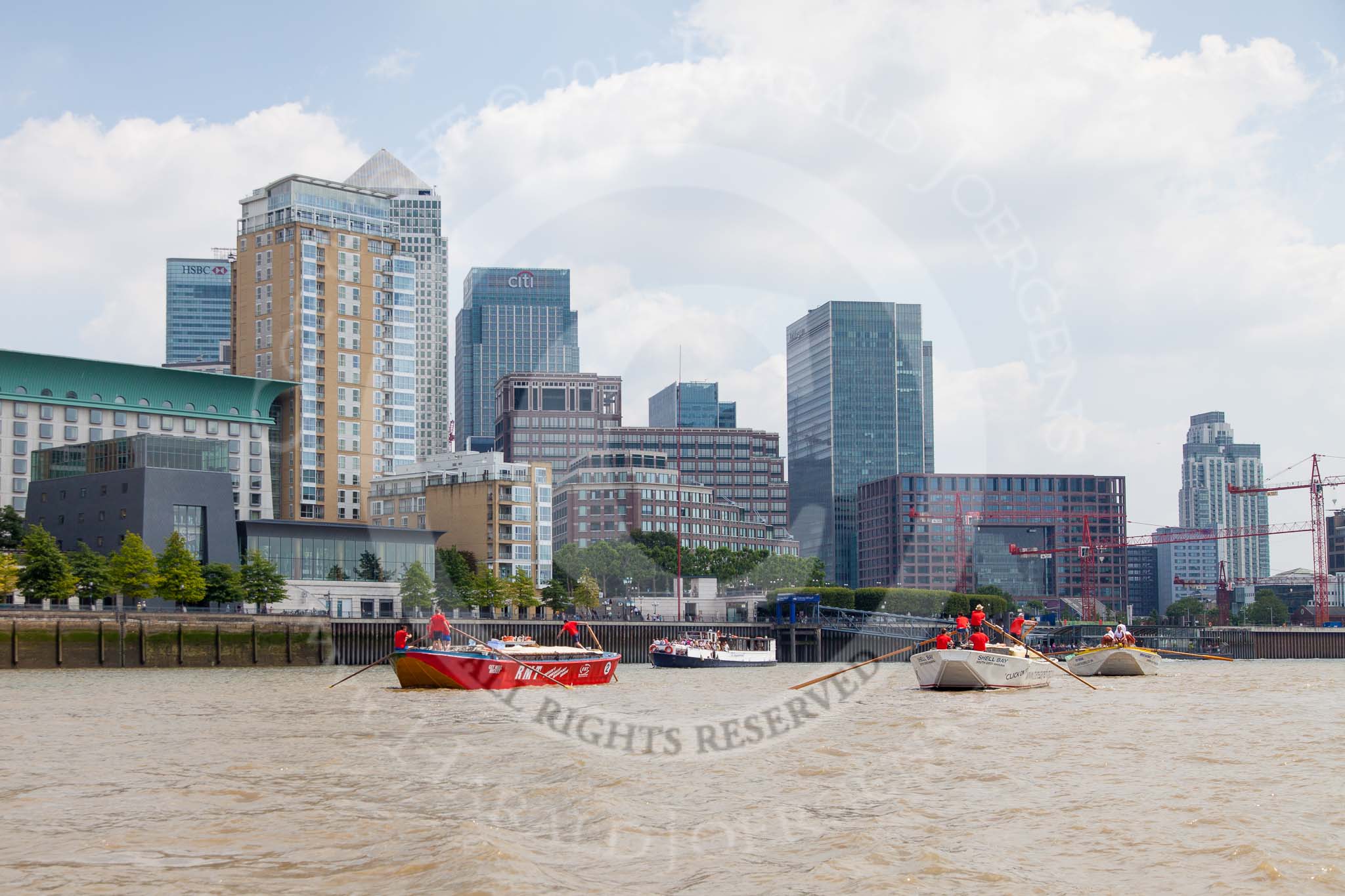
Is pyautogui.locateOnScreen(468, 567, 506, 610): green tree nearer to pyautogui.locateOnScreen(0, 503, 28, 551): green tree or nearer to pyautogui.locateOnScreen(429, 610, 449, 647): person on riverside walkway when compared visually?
pyautogui.locateOnScreen(0, 503, 28, 551): green tree

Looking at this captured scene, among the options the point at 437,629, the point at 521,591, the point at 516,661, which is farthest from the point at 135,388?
the point at 516,661

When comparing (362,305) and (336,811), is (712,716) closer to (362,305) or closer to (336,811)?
(336,811)

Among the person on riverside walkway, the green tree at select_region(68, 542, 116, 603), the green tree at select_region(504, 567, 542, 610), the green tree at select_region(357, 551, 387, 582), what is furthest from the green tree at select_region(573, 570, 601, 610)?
the person on riverside walkway

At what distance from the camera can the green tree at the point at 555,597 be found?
145625mm

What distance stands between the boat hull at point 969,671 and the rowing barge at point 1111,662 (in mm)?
20903

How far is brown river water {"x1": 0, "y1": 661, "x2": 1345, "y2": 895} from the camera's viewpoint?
1816 cm

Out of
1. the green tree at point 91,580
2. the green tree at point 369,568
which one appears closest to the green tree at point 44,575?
the green tree at point 91,580

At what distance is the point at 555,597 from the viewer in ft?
478

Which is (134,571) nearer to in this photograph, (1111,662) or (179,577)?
(179,577)

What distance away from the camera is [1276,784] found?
26.6 m

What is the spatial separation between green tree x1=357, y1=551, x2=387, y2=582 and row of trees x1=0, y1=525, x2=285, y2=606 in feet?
84.3

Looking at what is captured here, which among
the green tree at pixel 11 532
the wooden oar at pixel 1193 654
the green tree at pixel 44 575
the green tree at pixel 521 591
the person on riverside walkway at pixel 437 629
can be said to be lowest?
the wooden oar at pixel 1193 654

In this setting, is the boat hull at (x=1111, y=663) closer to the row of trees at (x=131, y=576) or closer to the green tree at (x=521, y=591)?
the row of trees at (x=131, y=576)

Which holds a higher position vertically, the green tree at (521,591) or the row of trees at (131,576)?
the row of trees at (131,576)
